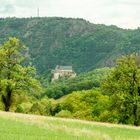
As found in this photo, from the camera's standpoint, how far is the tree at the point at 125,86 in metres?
62.0

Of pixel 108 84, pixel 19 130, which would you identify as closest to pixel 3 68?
pixel 108 84

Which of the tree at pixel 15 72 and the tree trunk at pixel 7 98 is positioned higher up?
the tree at pixel 15 72

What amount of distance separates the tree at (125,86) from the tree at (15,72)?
9.60m

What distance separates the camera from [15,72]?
6612 centimetres

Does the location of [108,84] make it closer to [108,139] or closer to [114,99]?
[114,99]

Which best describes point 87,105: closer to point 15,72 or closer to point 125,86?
point 15,72

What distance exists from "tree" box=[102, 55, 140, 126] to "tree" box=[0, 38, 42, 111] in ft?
31.5

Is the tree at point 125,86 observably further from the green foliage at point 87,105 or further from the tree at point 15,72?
the green foliage at point 87,105

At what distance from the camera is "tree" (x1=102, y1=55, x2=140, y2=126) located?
6203 cm

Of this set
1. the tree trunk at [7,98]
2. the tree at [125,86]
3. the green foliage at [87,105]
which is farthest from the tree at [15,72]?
the green foliage at [87,105]

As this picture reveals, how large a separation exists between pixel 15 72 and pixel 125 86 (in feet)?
47.6

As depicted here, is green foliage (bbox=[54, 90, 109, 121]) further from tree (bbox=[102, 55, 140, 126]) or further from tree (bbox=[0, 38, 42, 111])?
tree (bbox=[102, 55, 140, 126])

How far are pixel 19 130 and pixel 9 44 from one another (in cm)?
3713

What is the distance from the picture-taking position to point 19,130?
29266mm
